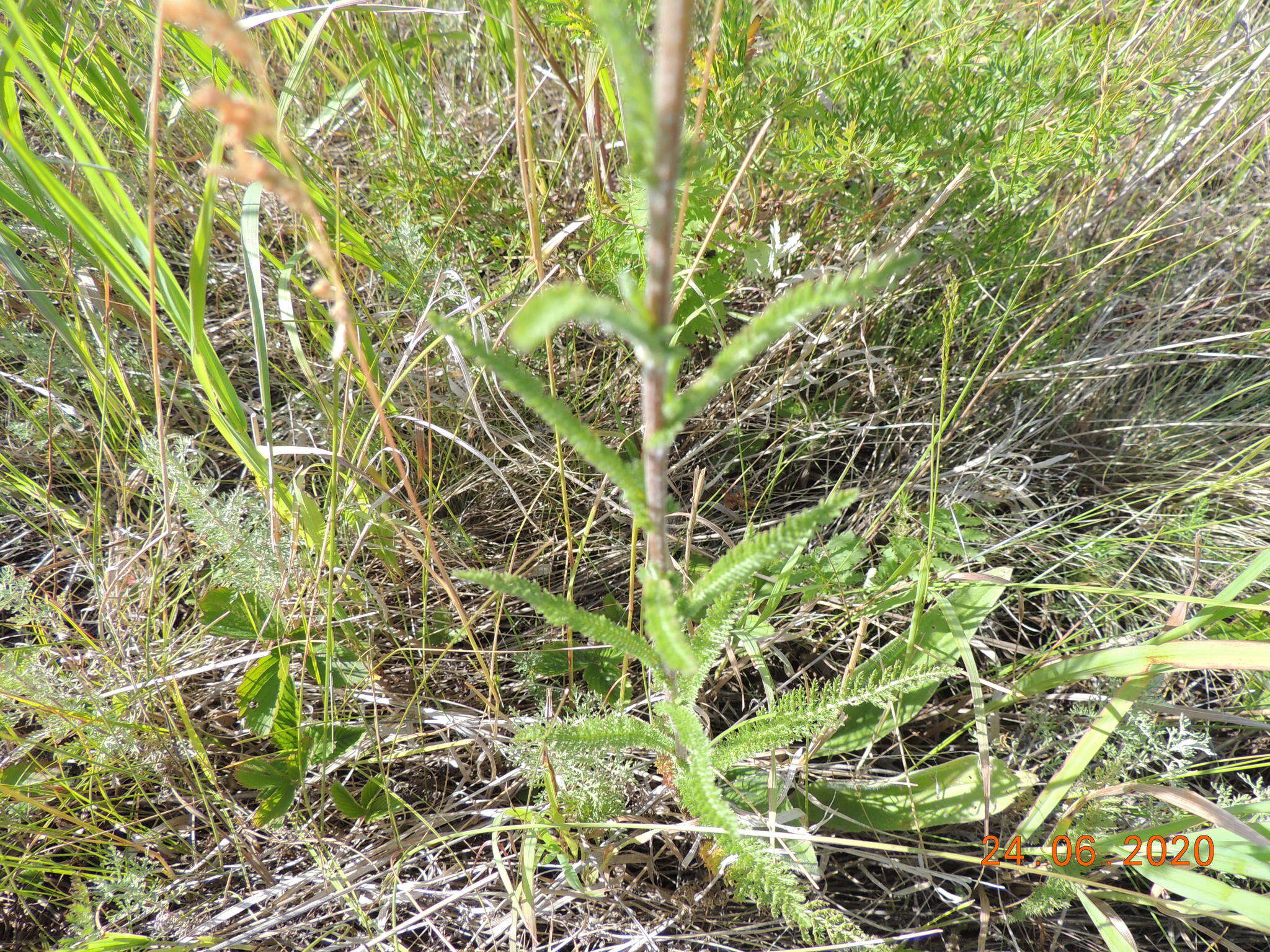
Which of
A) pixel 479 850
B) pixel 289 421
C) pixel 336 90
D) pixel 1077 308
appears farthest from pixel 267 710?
pixel 1077 308

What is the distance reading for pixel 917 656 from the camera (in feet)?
4.65

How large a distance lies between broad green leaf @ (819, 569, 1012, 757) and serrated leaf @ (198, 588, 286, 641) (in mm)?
1076

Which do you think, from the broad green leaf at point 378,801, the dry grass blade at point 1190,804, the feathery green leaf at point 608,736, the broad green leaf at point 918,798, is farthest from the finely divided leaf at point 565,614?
the dry grass blade at point 1190,804

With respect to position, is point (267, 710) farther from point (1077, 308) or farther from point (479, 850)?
point (1077, 308)

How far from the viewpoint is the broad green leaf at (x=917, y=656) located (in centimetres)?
137

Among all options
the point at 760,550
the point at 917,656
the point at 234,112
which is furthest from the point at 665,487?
the point at 917,656

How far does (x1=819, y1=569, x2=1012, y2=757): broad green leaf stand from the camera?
1371mm

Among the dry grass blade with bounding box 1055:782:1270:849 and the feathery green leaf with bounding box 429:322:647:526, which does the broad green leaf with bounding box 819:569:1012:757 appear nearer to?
the dry grass blade with bounding box 1055:782:1270:849

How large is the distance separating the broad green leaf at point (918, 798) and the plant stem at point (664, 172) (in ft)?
3.25

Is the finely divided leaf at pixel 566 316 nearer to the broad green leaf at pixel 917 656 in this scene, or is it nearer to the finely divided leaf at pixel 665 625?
the finely divided leaf at pixel 665 625

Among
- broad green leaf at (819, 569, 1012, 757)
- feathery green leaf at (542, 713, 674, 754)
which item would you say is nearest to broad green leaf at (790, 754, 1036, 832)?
broad green leaf at (819, 569, 1012, 757)

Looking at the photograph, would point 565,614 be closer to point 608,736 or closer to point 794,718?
point 608,736

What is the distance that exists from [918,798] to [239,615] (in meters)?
1.33

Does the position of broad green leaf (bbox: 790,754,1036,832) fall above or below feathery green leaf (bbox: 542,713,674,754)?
below
